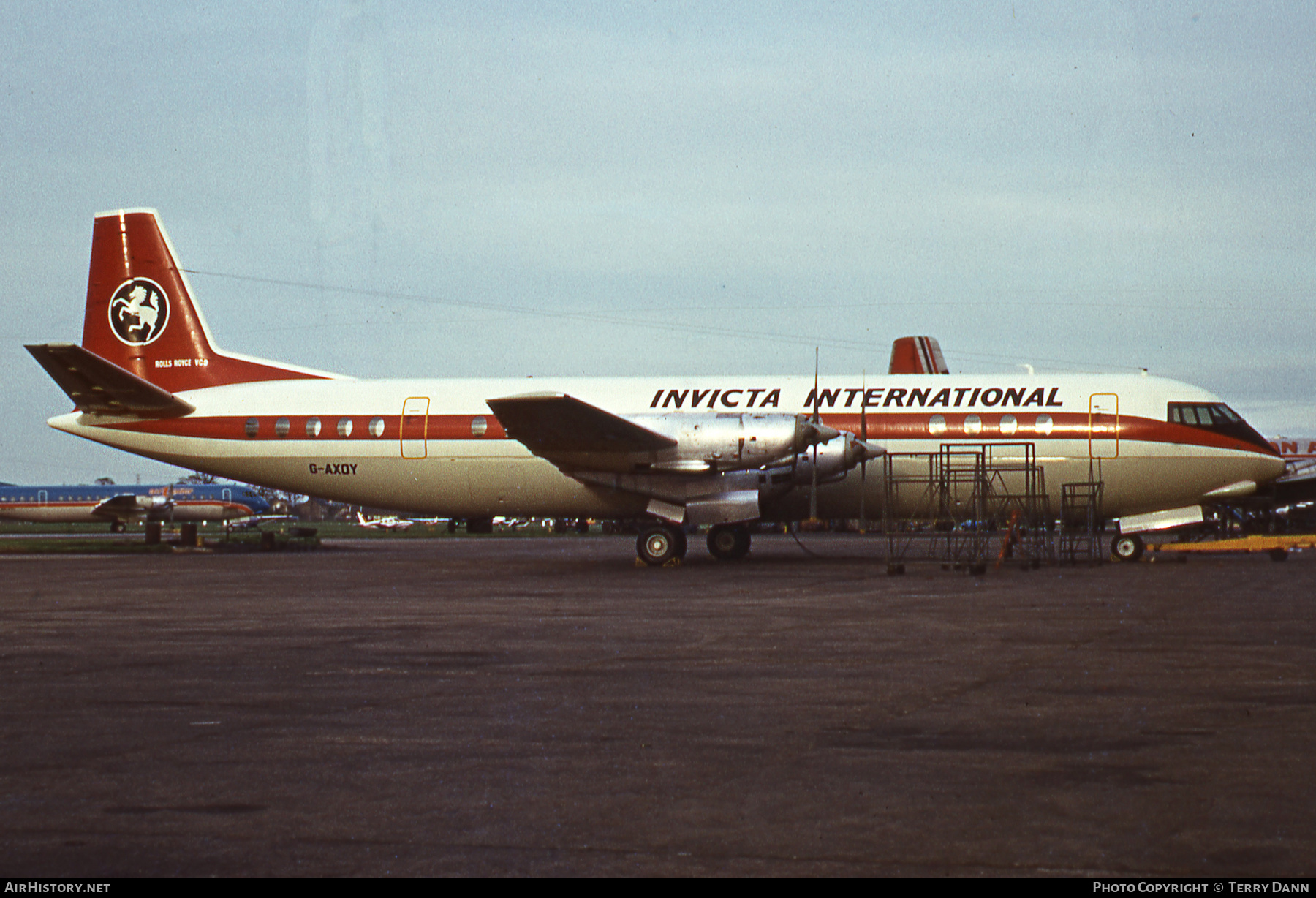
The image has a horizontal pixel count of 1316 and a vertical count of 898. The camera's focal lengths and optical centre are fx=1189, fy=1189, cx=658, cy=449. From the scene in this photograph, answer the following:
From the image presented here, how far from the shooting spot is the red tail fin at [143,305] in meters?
30.3

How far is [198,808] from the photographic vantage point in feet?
17.4

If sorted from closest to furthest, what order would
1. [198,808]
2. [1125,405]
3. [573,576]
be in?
1. [198,808]
2. [573,576]
3. [1125,405]

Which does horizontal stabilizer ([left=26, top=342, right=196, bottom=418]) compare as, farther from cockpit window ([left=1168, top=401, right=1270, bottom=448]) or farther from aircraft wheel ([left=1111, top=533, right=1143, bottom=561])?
cockpit window ([left=1168, top=401, right=1270, bottom=448])

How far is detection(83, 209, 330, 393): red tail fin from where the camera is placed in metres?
30.3

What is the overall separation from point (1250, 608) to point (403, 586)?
12915 mm

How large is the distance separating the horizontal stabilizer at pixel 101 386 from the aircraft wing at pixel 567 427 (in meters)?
9.66

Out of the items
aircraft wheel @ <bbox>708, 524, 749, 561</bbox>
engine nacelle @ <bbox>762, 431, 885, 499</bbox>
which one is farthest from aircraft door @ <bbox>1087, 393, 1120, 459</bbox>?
aircraft wheel @ <bbox>708, 524, 749, 561</bbox>

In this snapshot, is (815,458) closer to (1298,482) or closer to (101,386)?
(101,386)

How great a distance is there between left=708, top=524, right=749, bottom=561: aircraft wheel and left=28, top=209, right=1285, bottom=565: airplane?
0.04 m

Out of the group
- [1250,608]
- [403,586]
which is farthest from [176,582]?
[1250,608]

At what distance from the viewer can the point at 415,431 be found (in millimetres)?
27844

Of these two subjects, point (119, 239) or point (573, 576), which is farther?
point (119, 239)

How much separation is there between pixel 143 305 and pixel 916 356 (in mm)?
41624
